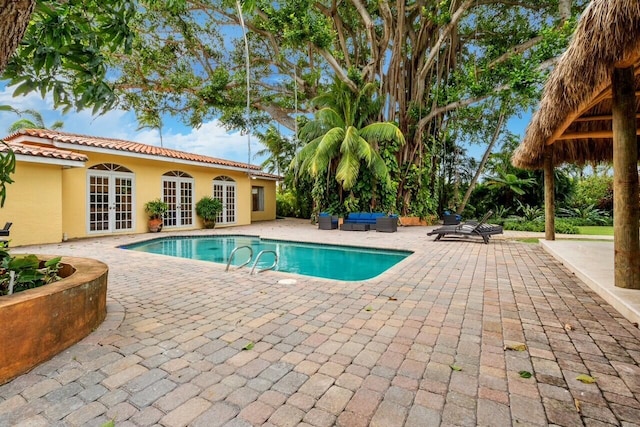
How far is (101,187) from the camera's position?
38.4 feet

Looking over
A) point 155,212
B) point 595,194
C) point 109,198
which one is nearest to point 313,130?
point 155,212

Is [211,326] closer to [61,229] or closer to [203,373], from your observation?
[203,373]

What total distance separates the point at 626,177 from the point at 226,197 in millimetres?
15536

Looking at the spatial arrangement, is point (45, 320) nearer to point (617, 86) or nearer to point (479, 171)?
point (617, 86)

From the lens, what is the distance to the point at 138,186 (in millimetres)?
12656

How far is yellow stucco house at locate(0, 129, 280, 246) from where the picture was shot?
30.3 feet

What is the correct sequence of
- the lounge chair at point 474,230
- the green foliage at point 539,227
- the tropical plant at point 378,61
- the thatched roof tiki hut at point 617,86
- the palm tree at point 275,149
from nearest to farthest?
the thatched roof tiki hut at point 617,86 → the lounge chair at point 474,230 → the green foliage at point 539,227 → the tropical plant at point 378,61 → the palm tree at point 275,149

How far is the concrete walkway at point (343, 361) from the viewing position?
1.91 meters

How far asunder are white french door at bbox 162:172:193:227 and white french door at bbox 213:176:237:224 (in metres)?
1.50

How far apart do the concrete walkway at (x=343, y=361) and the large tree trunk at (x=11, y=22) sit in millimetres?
2178

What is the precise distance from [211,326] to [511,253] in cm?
732

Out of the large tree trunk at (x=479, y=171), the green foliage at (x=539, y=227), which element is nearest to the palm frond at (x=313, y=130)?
the large tree trunk at (x=479, y=171)

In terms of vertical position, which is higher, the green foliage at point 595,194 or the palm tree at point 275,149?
the palm tree at point 275,149

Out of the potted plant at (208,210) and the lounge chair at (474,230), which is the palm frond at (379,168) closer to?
the lounge chair at (474,230)
